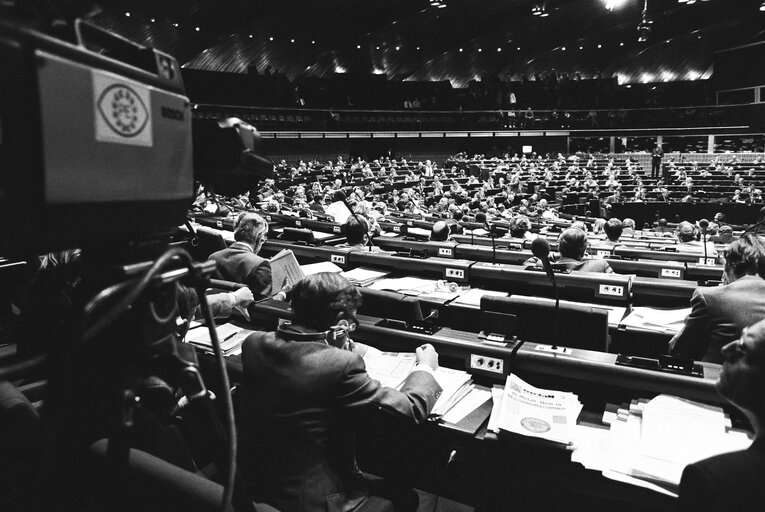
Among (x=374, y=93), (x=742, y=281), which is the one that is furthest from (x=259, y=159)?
(x=374, y=93)

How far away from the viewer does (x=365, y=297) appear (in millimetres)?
2498

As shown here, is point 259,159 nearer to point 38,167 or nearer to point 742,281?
point 38,167

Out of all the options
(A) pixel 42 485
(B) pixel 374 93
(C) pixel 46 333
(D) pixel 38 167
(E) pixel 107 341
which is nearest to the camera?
(D) pixel 38 167

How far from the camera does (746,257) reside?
8.11ft

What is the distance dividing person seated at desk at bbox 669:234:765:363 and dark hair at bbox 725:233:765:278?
89 millimetres

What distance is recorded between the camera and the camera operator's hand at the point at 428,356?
183cm

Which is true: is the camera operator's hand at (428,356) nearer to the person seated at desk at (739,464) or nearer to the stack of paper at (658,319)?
the person seated at desk at (739,464)

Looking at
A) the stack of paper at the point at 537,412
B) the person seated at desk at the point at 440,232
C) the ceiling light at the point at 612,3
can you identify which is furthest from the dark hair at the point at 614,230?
the ceiling light at the point at 612,3

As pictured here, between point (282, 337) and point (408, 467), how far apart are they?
0.94 metres

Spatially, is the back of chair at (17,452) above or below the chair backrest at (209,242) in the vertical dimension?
below

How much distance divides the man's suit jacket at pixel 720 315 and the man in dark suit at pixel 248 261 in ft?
7.15

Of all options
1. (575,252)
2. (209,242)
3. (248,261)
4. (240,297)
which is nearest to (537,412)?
(240,297)

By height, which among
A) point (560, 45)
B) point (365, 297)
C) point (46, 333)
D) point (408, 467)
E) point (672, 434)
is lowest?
point (408, 467)

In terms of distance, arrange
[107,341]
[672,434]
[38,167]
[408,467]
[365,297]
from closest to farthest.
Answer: [38,167], [107,341], [672,434], [408,467], [365,297]
